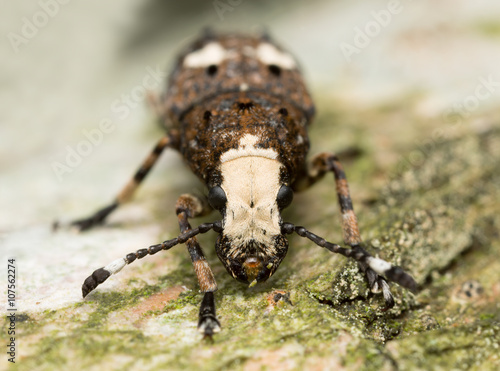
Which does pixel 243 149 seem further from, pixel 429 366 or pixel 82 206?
pixel 82 206

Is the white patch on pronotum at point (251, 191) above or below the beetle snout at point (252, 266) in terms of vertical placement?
above

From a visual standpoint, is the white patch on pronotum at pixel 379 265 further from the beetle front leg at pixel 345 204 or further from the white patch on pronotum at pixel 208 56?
the white patch on pronotum at pixel 208 56

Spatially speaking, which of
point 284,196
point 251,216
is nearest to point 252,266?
point 251,216

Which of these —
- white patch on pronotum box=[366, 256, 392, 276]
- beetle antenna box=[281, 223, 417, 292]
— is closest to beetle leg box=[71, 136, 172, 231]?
beetle antenna box=[281, 223, 417, 292]

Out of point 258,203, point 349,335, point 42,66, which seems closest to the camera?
point 349,335

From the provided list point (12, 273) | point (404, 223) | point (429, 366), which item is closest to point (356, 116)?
Result: point (404, 223)

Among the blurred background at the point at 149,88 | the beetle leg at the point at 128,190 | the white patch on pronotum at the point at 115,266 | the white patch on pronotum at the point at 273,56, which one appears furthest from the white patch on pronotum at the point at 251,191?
the white patch on pronotum at the point at 273,56

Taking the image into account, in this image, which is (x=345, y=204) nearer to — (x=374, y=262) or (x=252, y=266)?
(x=374, y=262)
